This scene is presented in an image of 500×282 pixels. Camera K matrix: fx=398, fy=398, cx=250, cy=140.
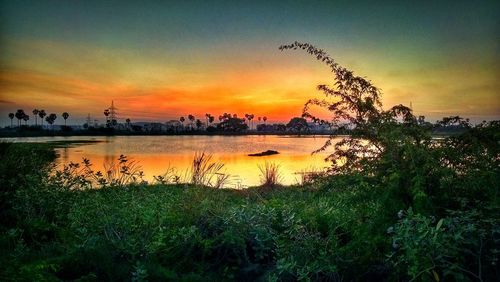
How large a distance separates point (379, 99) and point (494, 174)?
1.57 m

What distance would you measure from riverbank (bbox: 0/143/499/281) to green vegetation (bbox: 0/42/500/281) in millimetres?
14

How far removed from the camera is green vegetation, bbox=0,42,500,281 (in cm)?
291

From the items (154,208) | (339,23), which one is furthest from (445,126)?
(154,208)

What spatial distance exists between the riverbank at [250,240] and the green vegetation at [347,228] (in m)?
0.01

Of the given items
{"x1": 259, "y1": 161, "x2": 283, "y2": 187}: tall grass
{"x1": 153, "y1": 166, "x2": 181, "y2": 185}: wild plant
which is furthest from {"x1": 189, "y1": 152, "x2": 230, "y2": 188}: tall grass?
{"x1": 259, "y1": 161, "x2": 283, "y2": 187}: tall grass

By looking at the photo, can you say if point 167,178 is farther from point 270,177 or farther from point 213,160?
point 270,177

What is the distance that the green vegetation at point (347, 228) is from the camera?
291 cm

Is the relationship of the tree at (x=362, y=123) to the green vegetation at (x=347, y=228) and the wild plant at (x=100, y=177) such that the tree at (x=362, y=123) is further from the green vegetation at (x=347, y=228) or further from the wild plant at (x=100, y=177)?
the wild plant at (x=100, y=177)

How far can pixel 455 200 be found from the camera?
347 centimetres

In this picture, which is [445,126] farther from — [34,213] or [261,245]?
[34,213]

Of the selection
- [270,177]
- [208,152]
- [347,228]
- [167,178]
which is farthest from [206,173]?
[208,152]

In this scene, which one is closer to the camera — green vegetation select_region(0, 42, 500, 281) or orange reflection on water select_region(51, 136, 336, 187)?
green vegetation select_region(0, 42, 500, 281)

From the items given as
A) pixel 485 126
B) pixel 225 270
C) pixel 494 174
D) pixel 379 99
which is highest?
pixel 379 99

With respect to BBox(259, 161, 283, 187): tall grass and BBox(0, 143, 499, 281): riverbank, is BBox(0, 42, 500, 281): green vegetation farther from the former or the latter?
BBox(259, 161, 283, 187): tall grass
